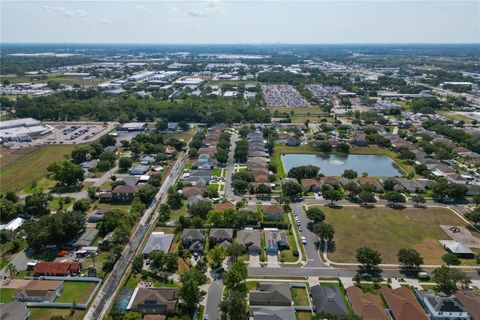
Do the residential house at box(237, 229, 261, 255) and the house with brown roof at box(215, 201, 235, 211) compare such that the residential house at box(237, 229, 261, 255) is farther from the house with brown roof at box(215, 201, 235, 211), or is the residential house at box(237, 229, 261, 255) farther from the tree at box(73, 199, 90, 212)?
the tree at box(73, 199, 90, 212)

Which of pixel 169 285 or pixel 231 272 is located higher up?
pixel 231 272

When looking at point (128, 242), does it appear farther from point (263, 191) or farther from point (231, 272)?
point (263, 191)

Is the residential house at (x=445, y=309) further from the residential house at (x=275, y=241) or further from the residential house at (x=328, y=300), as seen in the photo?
the residential house at (x=275, y=241)

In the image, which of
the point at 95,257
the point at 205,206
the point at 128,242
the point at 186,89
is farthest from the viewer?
the point at 186,89

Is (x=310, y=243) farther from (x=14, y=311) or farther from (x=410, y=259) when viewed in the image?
(x=14, y=311)

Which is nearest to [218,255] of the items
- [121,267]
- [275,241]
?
[275,241]

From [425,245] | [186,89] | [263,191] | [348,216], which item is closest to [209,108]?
[186,89]
